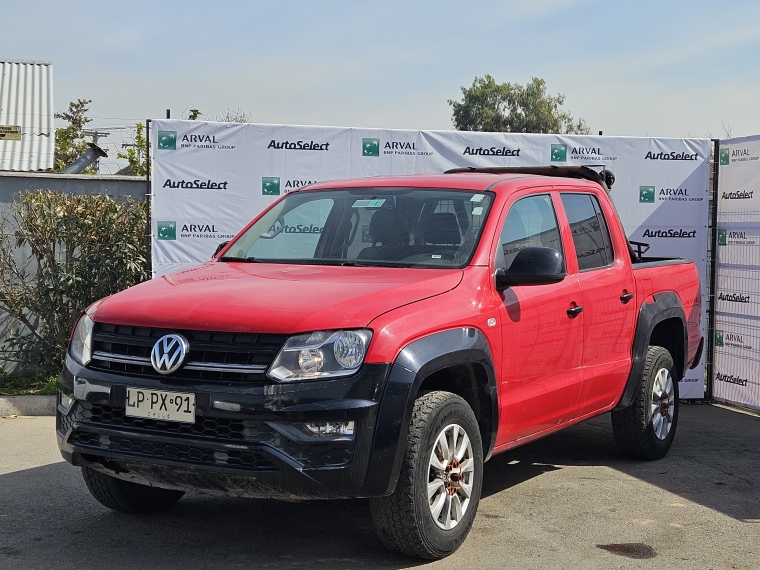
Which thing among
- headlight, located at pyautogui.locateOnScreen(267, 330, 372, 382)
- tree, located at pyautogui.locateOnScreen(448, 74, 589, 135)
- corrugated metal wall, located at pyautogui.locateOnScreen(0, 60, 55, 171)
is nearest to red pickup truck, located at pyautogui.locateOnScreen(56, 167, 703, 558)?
headlight, located at pyautogui.locateOnScreen(267, 330, 372, 382)

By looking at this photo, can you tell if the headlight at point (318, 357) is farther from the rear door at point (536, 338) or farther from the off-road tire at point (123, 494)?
the off-road tire at point (123, 494)

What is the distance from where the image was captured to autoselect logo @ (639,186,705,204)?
9.95 metres


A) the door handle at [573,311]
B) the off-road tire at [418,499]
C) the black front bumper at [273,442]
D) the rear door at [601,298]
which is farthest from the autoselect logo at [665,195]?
the black front bumper at [273,442]

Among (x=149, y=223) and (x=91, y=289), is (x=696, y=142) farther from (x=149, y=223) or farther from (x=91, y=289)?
(x=91, y=289)

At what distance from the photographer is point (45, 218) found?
9.32 meters

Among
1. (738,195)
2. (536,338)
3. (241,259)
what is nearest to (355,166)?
(738,195)

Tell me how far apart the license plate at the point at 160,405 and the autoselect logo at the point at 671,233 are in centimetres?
690

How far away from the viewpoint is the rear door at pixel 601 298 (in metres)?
5.91

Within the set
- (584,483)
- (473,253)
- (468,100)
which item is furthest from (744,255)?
(468,100)

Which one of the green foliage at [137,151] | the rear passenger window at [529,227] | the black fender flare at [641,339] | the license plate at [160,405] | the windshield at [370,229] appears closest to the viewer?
the license plate at [160,405]

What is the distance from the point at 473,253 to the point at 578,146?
5.34m

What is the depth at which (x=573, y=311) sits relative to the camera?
18.5 feet

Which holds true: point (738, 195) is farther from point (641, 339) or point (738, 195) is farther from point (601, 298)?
point (601, 298)

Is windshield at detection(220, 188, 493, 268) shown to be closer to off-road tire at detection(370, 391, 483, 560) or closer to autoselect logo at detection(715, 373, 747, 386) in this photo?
off-road tire at detection(370, 391, 483, 560)
